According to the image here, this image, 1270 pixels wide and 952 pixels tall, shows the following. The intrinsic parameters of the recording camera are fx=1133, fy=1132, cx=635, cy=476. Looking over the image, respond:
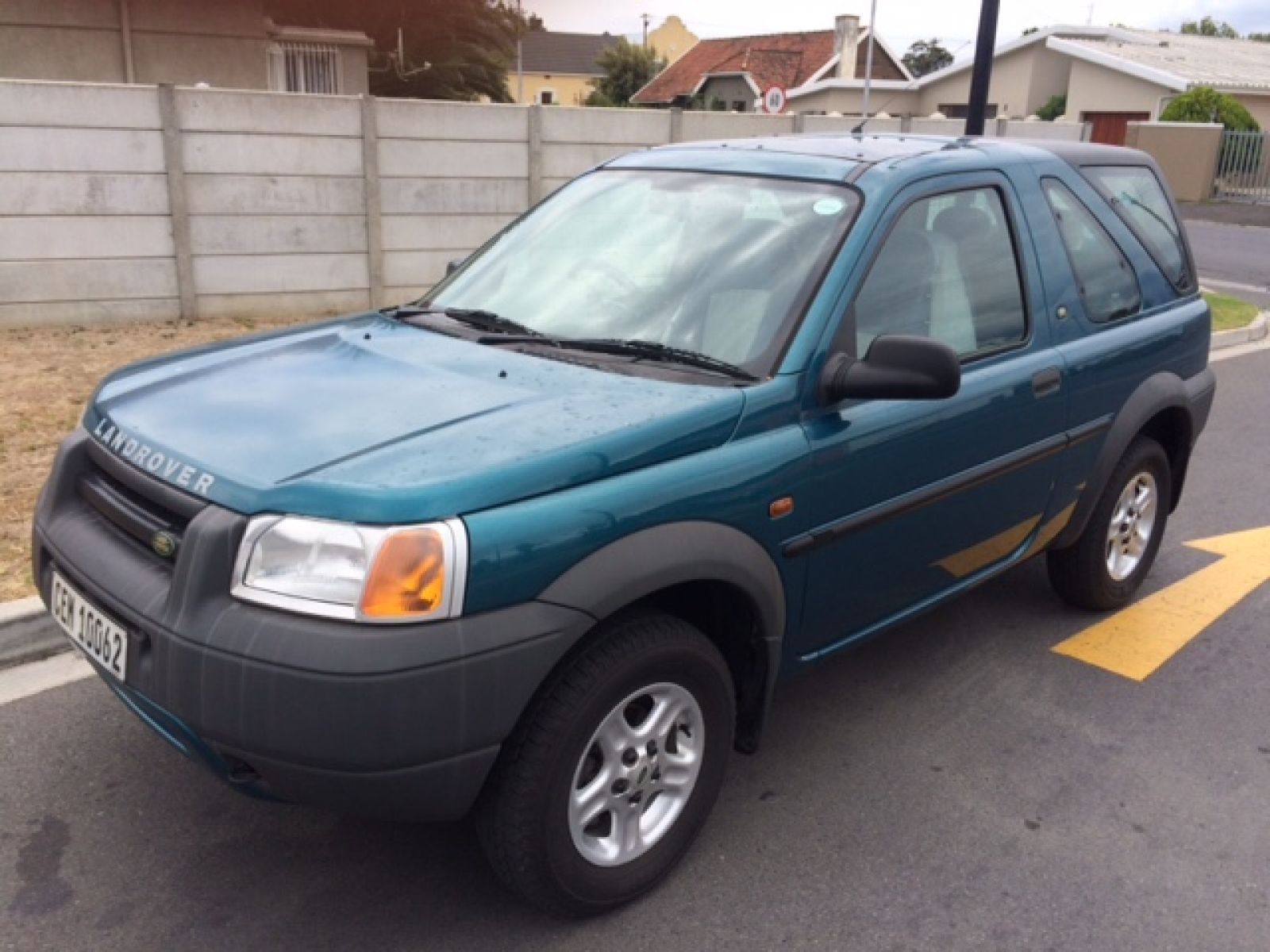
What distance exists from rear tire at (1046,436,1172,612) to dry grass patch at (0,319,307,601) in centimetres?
396

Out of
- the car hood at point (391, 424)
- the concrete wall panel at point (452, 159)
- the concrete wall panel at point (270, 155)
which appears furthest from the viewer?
the concrete wall panel at point (452, 159)

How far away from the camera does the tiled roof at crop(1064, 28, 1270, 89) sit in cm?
3638

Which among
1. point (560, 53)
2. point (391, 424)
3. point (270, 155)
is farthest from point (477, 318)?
point (560, 53)

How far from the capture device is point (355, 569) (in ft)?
7.43

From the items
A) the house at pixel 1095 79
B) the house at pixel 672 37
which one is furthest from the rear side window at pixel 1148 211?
the house at pixel 672 37

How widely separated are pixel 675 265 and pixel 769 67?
54738 millimetres

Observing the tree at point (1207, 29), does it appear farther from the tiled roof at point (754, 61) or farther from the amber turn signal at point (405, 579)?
the amber turn signal at point (405, 579)

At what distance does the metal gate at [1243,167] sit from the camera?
1145 inches

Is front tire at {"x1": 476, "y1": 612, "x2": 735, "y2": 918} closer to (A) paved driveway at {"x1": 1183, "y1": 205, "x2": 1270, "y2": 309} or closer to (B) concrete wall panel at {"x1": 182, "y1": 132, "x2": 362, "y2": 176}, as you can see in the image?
(B) concrete wall panel at {"x1": 182, "y1": 132, "x2": 362, "y2": 176}

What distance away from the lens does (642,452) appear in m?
2.60

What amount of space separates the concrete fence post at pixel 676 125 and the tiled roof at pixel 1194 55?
28.5 meters

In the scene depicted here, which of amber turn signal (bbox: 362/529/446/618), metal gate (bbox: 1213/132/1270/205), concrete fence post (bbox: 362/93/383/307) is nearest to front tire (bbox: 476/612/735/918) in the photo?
amber turn signal (bbox: 362/529/446/618)

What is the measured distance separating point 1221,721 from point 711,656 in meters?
2.10

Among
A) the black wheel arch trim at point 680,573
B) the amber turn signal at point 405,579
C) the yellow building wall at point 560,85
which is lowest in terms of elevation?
the black wheel arch trim at point 680,573
